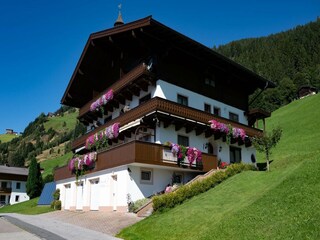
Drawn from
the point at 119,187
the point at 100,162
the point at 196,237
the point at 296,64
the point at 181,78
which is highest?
the point at 296,64

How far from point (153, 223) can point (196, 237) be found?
4011mm

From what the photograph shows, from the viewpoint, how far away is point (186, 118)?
2650 cm

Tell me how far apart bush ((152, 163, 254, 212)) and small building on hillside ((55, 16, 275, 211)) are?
2.63 metres

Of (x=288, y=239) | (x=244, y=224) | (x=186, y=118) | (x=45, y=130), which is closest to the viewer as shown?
(x=288, y=239)

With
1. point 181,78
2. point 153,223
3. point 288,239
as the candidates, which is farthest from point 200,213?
point 181,78

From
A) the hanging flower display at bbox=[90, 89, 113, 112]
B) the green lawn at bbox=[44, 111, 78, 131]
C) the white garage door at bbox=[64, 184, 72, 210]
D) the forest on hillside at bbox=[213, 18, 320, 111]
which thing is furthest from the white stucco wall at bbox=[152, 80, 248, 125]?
the green lawn at bbox=[44, 111, 78, 131]

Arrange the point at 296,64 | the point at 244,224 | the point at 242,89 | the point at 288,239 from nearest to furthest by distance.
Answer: the point at 288,239
the point at 244,224
the point at 242,89
the point at 296,64

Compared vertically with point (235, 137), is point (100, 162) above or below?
below

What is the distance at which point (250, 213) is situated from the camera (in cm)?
1352

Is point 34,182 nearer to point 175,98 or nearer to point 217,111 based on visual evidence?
point 217,111

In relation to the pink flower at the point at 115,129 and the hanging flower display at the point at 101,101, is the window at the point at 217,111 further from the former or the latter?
the hanging flower display at the point at 101,101

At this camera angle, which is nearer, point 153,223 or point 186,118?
point 153,223

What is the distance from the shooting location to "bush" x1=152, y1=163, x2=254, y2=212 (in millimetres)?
19328

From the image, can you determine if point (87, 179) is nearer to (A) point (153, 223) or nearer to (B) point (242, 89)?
(A) point (153, 223)
